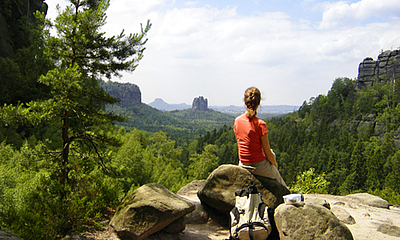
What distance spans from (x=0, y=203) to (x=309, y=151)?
84879mm

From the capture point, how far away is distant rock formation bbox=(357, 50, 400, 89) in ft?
313

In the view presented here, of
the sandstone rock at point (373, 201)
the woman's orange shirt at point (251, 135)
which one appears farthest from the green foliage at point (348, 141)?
the woman's orange shirt at point (251, 135)

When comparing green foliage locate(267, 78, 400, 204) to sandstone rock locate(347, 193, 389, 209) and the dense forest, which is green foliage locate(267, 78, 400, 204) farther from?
the dense forest

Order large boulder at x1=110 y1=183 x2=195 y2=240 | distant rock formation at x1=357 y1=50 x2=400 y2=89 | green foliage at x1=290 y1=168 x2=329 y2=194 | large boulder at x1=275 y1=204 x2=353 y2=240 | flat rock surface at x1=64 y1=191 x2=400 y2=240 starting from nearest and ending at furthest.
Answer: large boulder at x1=275 y1=204 x2=353 y2=240, large boulder at x1=110 y1=183 x2=195 y2=240, flat rock surface at x1=64 y1=191 x2=400 y2=240, green foliage at x1=290 y1=168 x2=329 y2=194, distant rock formation at x1=357 y1=50 x2=400 y2=89

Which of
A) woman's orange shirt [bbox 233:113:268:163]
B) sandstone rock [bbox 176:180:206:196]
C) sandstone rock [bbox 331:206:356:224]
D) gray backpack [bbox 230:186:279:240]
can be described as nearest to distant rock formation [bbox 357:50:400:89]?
sandstone rock [bbox 176:180:206:196]

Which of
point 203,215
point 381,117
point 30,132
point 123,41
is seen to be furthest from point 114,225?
point 381,117

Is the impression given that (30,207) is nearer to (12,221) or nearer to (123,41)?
(12,221)

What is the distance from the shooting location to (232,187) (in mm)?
6535

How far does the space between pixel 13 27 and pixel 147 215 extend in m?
26.4

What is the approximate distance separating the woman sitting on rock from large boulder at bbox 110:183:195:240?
1.99 meters

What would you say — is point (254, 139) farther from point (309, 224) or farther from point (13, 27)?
point (13, 27)

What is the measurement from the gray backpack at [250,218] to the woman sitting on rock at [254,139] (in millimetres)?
1172

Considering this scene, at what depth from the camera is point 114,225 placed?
528cm

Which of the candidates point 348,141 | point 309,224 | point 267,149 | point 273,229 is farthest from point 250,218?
point 348,141
